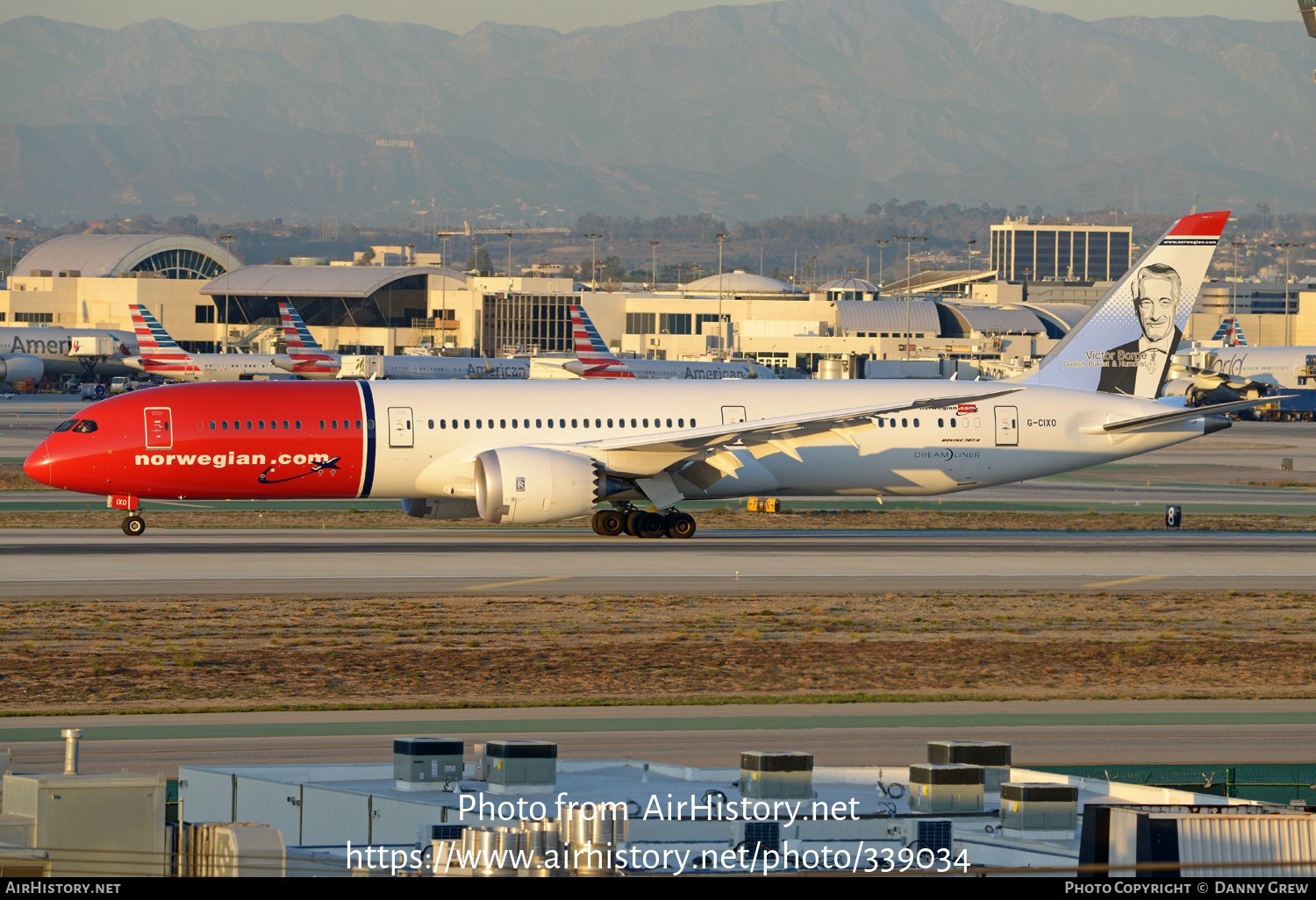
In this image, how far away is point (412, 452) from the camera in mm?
45625

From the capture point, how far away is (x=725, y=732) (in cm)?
2450

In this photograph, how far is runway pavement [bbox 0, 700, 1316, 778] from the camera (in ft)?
74.4

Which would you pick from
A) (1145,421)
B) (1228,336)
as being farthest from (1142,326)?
(1228,336)

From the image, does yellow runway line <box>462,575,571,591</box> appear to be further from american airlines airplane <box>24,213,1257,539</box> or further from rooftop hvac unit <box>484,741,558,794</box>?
rooftop hvac unit <box>484,741,558,794</box>

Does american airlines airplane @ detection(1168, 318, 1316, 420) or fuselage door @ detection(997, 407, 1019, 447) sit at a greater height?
american airlines airplane @ detection(1168, 318, 1316, 420)

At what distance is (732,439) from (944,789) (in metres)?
29.9

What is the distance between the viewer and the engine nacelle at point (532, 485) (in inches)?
1718

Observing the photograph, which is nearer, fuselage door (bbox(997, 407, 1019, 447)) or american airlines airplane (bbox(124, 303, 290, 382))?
fuselage door (bbox(997, 407, 1019, 447))

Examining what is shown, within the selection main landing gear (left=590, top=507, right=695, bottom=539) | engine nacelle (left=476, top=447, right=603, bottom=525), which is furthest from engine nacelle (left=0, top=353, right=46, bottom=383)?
engine nacelle (left=476, top=447, right=603, bottom=525)

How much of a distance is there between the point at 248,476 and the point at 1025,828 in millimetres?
33315

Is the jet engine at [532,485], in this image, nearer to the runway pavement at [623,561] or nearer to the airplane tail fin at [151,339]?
the runway pavement at [623,561]

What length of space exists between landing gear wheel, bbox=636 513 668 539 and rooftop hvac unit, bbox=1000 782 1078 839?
32.9 m

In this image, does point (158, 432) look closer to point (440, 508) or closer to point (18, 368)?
point (440, 508)

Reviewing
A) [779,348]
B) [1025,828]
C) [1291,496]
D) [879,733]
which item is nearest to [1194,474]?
[1291,496]
